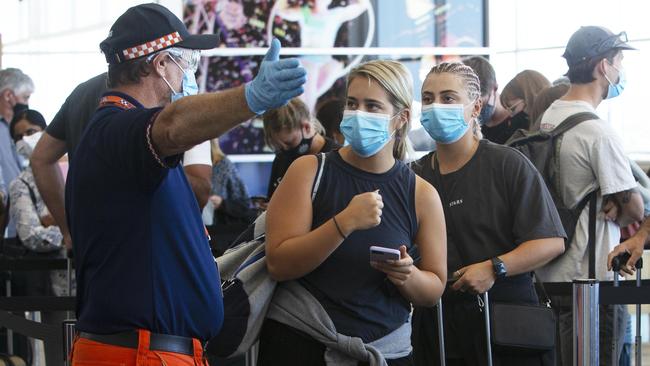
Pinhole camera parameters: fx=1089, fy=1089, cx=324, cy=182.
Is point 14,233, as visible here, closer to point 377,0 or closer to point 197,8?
Result: point 197,8

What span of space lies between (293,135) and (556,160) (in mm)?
1865

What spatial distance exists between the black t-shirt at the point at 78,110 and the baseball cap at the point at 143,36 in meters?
1.80

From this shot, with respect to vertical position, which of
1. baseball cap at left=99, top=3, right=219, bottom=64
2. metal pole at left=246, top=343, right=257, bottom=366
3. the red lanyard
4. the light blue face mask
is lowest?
metal pole at left=246, top=343, right=257, bottom=366

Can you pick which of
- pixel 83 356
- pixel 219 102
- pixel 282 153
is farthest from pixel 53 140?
pixel 219 102

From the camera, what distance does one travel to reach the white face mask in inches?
309

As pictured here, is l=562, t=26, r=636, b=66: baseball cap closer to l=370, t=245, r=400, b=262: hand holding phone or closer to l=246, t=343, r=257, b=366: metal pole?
l=246, t=343, r=257, b=366: metal pole

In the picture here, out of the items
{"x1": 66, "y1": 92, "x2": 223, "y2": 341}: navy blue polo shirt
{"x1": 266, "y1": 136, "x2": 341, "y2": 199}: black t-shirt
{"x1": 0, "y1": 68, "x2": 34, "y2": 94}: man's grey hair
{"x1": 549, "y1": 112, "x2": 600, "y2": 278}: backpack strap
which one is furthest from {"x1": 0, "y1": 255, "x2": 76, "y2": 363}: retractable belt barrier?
{"x1": 0, "y1": 68, "x2": 34, "y2": 94}: man's grey hair

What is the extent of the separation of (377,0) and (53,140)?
17.8 ft

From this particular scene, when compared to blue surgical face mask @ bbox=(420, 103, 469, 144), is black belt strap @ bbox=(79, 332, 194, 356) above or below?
below

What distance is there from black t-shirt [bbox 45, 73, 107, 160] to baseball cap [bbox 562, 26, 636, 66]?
2.17 metres

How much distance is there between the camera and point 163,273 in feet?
9.16

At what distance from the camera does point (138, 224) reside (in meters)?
2.76

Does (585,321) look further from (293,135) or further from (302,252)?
(293,135)

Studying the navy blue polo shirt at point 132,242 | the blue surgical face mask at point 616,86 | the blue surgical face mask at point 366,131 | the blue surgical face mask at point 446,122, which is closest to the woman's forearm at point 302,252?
the blue surgical face mask at point 366,131
